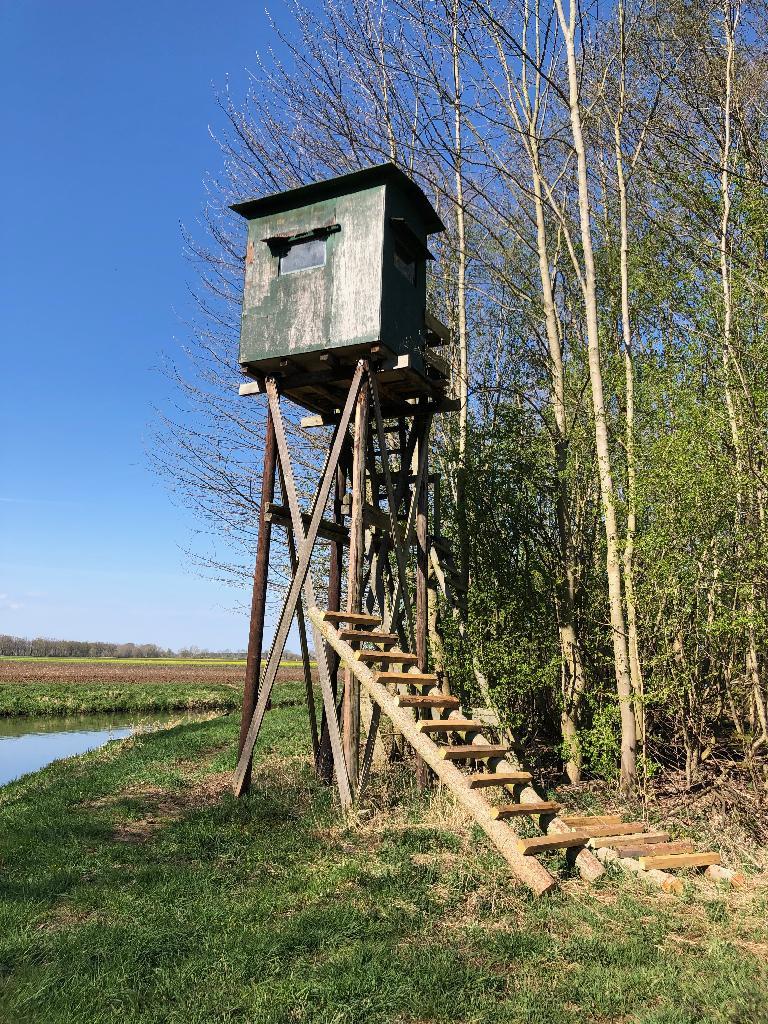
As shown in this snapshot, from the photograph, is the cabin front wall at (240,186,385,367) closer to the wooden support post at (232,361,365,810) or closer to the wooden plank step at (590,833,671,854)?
the wooden support post at (232,361,365,810)

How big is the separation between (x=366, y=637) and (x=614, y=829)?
3284 millimetres

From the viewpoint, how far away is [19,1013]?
4.15 meters

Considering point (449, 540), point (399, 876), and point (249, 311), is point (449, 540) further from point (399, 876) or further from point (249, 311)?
point (399, 876)

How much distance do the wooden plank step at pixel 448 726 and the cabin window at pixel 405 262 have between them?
5936 millimetres

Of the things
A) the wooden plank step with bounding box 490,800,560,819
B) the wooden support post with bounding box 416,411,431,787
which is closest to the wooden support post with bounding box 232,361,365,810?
the wooden support post with bounding box 416,411,431,787

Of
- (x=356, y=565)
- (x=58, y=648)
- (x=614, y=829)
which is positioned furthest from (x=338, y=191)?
(x=58, y=648)

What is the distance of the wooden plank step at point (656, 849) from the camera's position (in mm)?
6672

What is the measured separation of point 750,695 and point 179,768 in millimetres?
8723

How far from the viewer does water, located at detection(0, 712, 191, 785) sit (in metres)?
18.4

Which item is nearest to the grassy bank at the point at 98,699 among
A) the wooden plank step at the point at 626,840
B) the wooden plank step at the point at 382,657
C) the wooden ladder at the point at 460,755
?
the wooden ladder at the point at 460,755

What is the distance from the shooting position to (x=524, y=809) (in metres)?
6.84

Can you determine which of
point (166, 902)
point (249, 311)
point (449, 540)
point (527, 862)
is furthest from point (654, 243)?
point (166, 902)

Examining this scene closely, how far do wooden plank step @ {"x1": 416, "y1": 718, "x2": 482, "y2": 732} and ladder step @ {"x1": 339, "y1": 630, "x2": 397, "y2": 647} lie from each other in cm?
124

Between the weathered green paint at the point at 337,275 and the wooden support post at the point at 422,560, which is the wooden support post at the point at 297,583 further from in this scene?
the wooden support post at the point at 422,560
